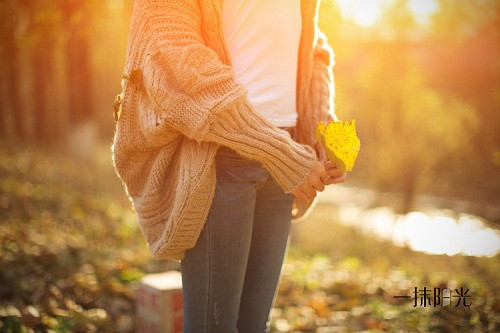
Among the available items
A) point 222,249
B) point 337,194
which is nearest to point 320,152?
point 222,249

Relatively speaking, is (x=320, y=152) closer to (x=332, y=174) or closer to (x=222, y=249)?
(x=332, y=174)

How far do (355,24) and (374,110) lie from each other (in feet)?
12.7

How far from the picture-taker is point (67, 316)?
327 centimetres

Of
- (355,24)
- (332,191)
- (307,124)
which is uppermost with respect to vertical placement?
(355,24)

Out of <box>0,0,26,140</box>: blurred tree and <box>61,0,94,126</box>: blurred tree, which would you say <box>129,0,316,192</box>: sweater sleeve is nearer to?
<box>61,0,94,126</box>: blurred tree

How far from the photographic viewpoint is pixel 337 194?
2278 cm

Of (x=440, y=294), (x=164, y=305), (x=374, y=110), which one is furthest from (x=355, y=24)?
(x=164, y=305)

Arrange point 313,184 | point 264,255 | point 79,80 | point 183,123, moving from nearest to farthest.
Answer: point 183,123 < point 313,184 < point 264,255 < point 79,80

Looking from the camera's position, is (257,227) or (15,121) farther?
(15,121)

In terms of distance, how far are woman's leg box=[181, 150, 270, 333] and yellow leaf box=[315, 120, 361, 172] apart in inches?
9.7

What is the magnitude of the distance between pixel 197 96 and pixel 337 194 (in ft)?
70.3

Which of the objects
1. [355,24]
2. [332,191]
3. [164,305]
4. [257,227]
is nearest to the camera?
[257,227]

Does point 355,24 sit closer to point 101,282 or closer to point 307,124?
point 101,282

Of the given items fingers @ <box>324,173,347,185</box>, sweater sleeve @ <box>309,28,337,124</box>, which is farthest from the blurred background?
fingers @ <box>324,173,347,185</box>
